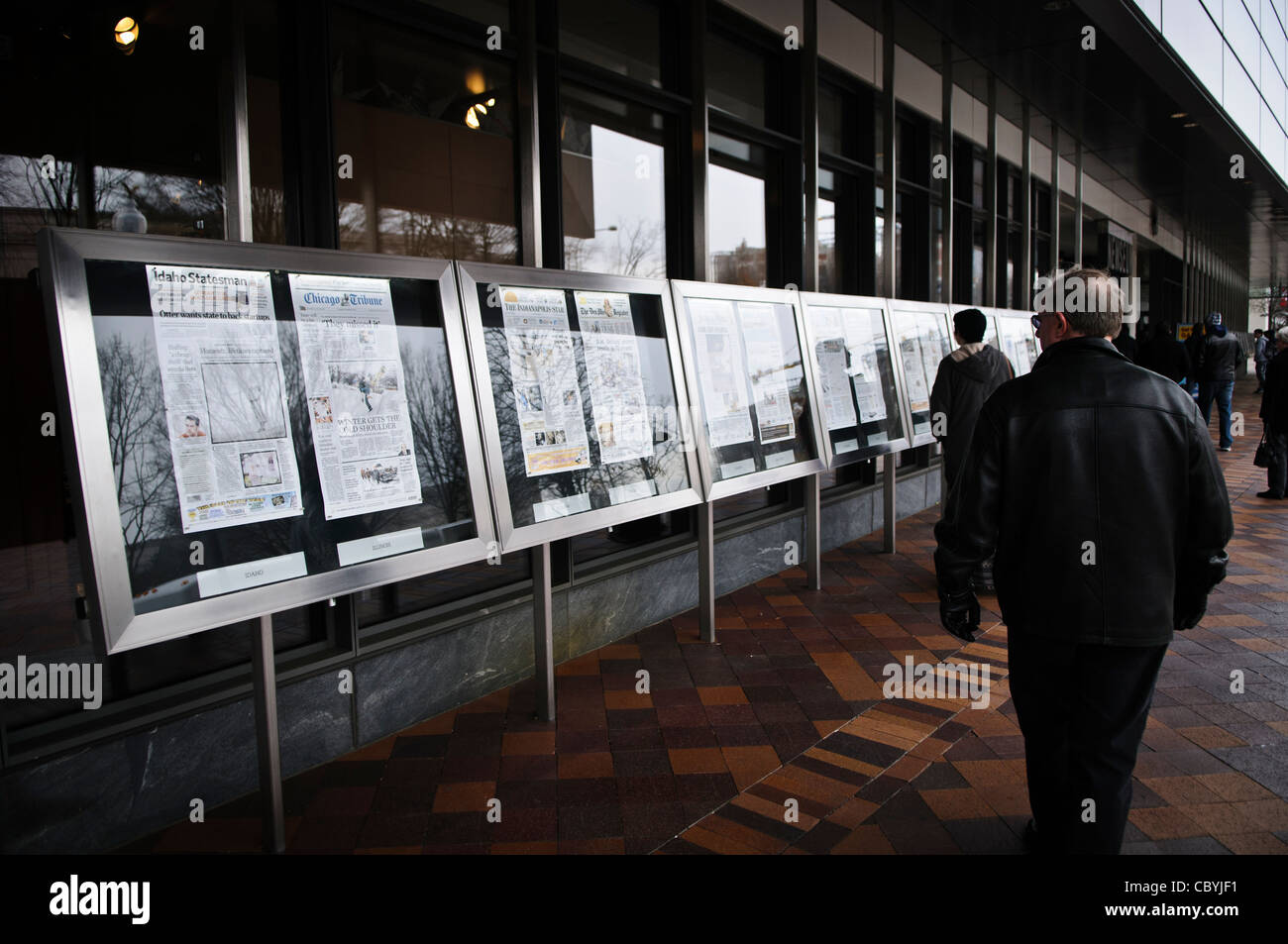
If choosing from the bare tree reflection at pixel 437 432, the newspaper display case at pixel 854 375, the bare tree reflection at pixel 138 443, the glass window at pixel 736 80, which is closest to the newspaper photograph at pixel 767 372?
the newspaper display case at pixel 854 375

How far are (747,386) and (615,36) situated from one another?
7.34ft

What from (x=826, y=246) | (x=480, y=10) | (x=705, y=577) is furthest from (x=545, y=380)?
(x=826, y=246)

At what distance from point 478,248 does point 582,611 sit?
6.29 ft

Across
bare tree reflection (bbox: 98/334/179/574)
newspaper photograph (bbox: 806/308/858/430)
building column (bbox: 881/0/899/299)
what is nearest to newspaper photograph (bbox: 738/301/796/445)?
newspaper photograph (bbox: 806/308/858/430)

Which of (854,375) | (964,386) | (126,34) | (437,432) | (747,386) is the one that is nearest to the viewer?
(126,34)

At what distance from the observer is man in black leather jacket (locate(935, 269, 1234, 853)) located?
2.35 metres

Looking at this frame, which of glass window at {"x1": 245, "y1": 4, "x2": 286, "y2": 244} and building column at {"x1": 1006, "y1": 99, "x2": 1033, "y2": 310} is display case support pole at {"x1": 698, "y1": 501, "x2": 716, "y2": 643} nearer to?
glass window at {"x1": 245, "y1": 4, "x2": 286, "y2": 244}

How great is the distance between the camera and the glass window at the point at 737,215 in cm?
648

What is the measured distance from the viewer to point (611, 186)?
5.43 m

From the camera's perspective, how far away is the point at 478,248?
450 centimetres

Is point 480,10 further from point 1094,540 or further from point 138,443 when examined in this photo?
point 1094,540

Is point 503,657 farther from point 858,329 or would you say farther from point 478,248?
point 858,329

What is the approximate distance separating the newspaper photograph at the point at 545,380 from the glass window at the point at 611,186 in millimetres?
1101

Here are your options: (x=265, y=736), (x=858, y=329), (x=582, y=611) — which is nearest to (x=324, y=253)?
(x=265, y=736)
